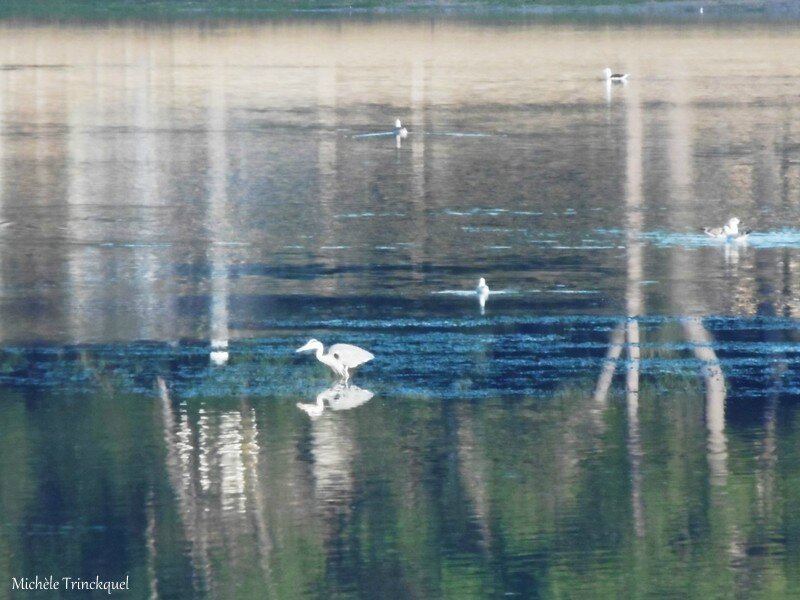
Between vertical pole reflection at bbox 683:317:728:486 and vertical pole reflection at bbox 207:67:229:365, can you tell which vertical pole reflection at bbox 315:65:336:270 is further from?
vertical pole reflection at bbox 683:317:728:486

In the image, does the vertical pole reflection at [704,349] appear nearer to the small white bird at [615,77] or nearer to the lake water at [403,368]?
the lake water at [403,368]

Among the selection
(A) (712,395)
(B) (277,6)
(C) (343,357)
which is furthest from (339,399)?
(B) (277,6)

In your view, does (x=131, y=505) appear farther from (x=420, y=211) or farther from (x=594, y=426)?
(x=420, y=211)

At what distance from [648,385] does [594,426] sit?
4.39 feet

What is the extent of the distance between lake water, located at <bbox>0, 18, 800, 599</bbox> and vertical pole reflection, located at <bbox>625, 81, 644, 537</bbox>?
48 millimetres

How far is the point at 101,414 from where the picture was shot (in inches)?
595

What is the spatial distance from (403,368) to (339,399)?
3.46ft

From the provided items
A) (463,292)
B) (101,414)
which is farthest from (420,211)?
(101,414)

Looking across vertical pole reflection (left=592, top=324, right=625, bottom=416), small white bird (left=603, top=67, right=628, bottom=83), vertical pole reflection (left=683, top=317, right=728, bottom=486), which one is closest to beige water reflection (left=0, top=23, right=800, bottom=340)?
small white bird (left=603, top=67, right=628, bottom=83)

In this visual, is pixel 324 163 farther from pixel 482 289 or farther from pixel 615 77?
pixel 615 77

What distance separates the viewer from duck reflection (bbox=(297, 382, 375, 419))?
15273mm

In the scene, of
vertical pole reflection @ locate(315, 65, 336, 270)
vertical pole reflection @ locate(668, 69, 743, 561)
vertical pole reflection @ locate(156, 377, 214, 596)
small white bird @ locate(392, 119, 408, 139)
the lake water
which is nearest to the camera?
vertical pole reflection @ locate(156, 377, 214, 596)

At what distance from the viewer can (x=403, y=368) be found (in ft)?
54.0

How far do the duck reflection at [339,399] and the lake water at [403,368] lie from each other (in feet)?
0.11
